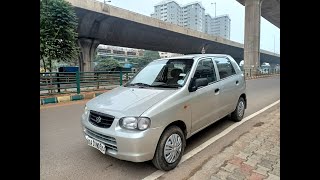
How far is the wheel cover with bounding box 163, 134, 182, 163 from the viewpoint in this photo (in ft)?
10.3

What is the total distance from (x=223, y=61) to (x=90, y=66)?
85.6 ft

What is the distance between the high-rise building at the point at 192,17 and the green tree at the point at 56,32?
38723mm

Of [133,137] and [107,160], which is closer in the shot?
[133,137]

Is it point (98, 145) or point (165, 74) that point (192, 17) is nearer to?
point (165, 74)

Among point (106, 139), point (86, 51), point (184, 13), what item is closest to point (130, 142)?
point (106, 139)

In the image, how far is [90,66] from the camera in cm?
2919

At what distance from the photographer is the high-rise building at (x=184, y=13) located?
51.5 metres

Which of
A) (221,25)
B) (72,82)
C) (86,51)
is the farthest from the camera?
(221,25)

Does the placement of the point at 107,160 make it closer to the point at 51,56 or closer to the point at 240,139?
the point at 240,139

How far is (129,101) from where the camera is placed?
3217mm

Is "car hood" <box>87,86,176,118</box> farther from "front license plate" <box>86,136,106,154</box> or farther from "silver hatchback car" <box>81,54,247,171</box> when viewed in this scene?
"front license plate" <box>86,136,106,154</box>

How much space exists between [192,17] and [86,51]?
30510mm

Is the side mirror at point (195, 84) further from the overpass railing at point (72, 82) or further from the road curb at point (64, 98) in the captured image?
the overpass railing at point (72, 82)

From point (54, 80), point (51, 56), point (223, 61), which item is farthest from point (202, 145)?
point (51, 56)
